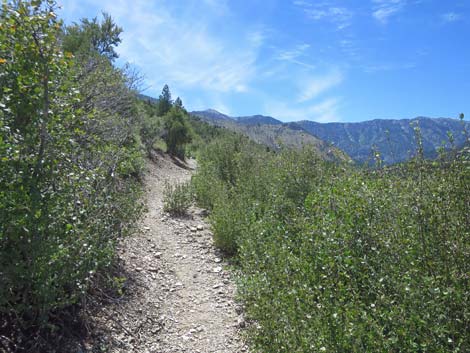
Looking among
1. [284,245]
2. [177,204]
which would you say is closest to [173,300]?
[284,245]

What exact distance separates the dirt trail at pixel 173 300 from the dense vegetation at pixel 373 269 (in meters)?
0.62

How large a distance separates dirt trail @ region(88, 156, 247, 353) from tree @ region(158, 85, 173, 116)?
22.9 meters

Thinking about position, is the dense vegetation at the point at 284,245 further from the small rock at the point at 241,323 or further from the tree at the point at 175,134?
the tree at the point at 175,134

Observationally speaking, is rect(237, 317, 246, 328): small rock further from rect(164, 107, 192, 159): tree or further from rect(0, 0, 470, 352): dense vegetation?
rect(164, 107, 192, 159): tree

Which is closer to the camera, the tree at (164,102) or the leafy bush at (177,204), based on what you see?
the leafy bush at (177,204)

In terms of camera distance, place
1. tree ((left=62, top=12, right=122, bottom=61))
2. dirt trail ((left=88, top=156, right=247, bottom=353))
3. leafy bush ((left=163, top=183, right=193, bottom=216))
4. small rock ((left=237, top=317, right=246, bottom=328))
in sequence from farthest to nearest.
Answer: tree ((left=62, top=12, right=122, bottom=61)), leafy bush ((left=163, top=183, right=193, bottom=216)), small rock ((left=237, top=317, right=246, bottom=328)), dirt trail ((left=88, top=156, right=247, bottom=353))

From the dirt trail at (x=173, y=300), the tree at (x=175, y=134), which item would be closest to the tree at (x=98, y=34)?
the tree at (x=175, y=134)

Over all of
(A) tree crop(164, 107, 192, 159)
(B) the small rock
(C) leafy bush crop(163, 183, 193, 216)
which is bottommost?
(B) the small rock

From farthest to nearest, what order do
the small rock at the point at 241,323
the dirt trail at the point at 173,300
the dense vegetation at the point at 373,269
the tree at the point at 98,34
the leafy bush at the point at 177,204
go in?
the tree at the point at 98,34
the leafy bush at the point at 177,204
the small rock at the point at 241,323
the dirt trail at the point at 173,300
the dense vegetation at the point at 373,269

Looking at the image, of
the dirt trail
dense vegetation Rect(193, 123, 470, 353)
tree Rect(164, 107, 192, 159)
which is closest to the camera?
dense vegetation Rect(193, 123, 470, 353)

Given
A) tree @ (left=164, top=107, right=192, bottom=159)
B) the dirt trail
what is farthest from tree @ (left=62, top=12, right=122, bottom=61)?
the dirt trail

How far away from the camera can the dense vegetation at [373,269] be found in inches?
103

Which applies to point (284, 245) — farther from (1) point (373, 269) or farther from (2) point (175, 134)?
(2) point (175, 134)

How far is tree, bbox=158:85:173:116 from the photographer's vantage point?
2959 cm
